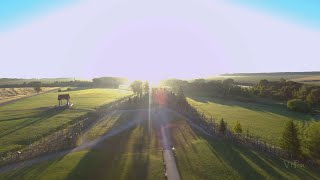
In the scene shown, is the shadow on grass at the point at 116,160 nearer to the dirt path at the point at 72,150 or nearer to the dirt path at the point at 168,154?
the dirt path at the point at 72,150

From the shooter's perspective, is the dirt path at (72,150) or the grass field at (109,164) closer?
the grass field at (109,164)

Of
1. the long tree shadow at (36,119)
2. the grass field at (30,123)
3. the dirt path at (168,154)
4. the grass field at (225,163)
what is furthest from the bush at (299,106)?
the long tree shadow at (36,119)

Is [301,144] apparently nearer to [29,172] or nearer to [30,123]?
[29,172]

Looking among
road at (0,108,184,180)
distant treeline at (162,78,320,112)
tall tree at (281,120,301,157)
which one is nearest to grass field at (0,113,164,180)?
road at (0,108,184,180)

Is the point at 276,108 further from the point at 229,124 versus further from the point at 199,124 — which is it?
the point at 199,124

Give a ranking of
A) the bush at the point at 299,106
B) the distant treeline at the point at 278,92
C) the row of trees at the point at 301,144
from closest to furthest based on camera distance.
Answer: the row of trees at the point at 301,144 → the bush at the point at 299,106 → the distant treeline at the point at 278,92

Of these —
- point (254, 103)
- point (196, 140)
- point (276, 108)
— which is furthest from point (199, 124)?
point (254, 103)
